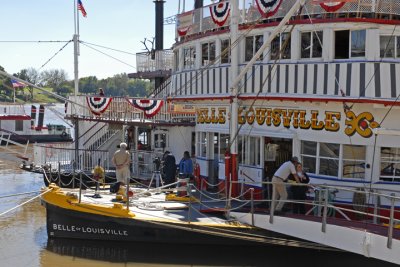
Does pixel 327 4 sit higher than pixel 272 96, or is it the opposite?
pixel 327 4

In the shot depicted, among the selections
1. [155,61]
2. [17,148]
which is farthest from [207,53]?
[17,148]

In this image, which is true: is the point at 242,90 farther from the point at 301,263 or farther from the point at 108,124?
the point at 108,124

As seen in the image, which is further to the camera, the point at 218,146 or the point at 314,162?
the point at 218,146

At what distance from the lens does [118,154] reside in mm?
16656

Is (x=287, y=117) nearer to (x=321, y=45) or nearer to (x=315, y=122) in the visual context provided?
(x=315, y=122)

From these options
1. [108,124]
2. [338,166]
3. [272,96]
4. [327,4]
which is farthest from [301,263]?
[108,124]

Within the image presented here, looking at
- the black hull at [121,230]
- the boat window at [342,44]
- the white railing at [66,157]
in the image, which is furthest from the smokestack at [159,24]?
the boat window at [342,44]

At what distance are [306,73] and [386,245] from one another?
17.1ft

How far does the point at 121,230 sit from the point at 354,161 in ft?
20.3

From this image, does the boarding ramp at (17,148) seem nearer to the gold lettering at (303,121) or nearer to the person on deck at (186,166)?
the person on deck at (186,166)

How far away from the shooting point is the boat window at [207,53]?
18.6 metres

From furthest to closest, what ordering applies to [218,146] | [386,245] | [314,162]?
1. [218,146]
2. [314,162]
3. [386,245]

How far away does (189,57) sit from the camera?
19875 millimetres

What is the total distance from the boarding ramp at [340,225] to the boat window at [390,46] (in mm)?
3549
